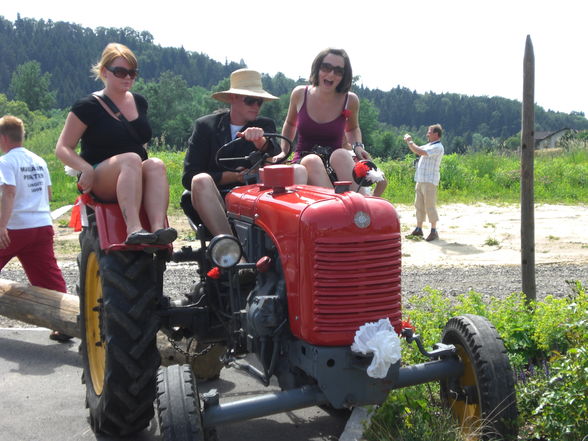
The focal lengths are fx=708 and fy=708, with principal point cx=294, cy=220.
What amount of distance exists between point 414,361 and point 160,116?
56.6m

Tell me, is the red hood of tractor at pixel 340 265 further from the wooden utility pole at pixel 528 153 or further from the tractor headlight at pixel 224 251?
the wooden utility pole at pixel 528 153

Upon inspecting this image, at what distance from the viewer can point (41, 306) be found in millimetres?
5918

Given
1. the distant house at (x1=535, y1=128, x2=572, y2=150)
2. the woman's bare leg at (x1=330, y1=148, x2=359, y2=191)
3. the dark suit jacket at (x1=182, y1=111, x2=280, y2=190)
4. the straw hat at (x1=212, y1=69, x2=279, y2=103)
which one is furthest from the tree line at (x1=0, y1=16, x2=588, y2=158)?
the woman's bare leg at (x1=330, y1=148, x2=359, y2=191)

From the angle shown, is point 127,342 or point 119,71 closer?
point 127,342

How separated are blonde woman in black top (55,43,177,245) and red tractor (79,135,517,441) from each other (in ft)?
0.49

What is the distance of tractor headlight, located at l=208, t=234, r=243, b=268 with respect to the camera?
145 inches

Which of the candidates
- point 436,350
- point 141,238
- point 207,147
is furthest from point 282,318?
point 207,147

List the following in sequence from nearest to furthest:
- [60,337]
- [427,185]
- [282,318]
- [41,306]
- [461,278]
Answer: [282,318]
[41,306]
[60,337]
[461,278]
[427,185]

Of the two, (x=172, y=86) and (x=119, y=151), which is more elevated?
(x=172, y=86)

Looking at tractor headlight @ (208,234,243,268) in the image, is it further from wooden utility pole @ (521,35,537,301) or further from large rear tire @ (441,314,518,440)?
wooden utility pole @ (521,35,537,301)

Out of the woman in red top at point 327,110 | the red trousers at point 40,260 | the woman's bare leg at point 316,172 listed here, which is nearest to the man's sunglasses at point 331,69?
the woman in red top at point 327,110

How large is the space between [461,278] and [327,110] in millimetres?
4072

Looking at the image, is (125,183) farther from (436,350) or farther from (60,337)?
(60,337)

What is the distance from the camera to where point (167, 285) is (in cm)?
811
